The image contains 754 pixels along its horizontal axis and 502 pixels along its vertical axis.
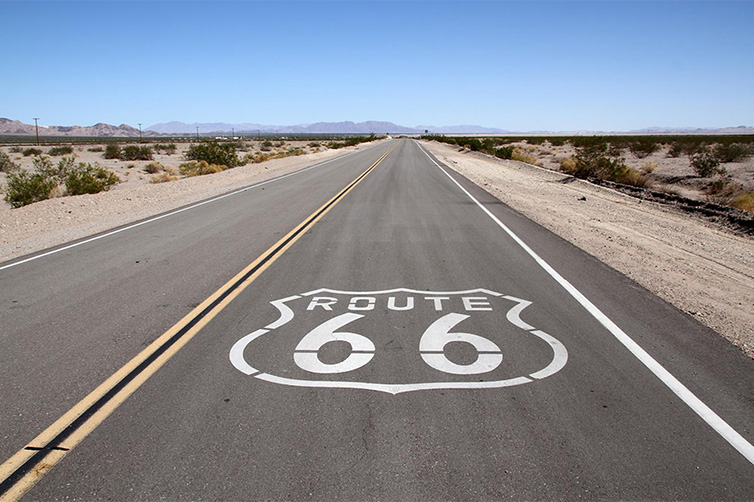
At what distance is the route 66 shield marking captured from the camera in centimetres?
444

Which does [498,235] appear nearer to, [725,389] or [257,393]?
[725,389]

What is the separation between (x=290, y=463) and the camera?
3289mm

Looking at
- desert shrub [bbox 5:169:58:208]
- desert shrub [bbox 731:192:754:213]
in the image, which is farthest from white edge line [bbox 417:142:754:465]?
desert shrub [bbox 5:169:58:208]

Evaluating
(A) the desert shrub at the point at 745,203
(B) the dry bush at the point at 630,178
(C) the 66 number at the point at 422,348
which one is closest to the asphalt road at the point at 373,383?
(C) the 66 number at the point at 422,348

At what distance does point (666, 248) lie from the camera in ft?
34.5

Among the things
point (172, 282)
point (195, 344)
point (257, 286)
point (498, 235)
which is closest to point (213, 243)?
point (172, 282)

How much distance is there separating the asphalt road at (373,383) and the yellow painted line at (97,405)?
3cm

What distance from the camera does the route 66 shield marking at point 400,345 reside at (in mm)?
4441

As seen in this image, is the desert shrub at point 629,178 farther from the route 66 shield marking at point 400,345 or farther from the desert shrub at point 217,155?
the desert shrub at point 217,155

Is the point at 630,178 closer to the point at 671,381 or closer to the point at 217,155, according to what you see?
the point at 671,381

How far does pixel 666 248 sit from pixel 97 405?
1058 centimetres

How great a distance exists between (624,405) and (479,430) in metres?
1.30

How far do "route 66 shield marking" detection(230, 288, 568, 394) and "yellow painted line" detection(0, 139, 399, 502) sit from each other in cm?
71

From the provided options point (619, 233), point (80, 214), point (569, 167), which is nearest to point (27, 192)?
point (80, 214)
